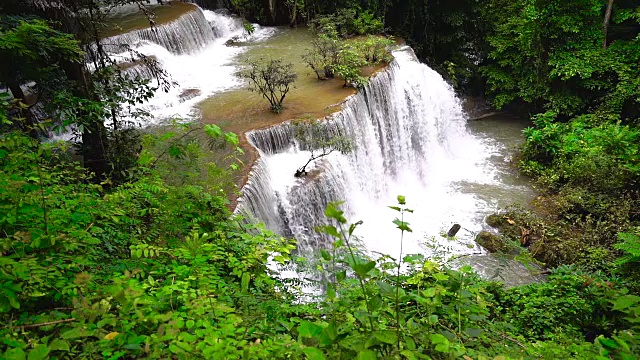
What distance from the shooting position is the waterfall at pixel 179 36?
10.5m

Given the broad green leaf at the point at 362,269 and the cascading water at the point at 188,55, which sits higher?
the cascading water at the point at 188,55

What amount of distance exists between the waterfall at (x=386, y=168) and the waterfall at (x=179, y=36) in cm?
525

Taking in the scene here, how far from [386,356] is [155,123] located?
783 cm

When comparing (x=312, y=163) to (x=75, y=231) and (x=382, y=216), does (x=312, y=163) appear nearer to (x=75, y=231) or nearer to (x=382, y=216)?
(x=382, y=216)

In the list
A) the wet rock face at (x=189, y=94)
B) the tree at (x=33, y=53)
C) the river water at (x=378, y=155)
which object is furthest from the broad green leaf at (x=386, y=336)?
the wet rock face at (x=189, y=94)

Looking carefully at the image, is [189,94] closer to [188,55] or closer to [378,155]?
[188,55]

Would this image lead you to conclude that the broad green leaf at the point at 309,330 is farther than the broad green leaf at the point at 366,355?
Yes

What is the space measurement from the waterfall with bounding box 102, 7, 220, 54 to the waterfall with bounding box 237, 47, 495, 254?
17.2ft

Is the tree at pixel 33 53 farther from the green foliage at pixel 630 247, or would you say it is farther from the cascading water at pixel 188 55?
the green foliage at pixel 630 247

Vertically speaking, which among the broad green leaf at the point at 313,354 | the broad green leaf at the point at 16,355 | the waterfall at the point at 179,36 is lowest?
the broad green leaf at the point at 313,354

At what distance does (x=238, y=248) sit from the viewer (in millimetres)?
3488

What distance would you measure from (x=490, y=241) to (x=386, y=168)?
304cm

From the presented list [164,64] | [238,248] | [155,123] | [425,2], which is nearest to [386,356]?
[238,248]

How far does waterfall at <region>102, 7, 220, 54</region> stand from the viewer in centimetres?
1047
